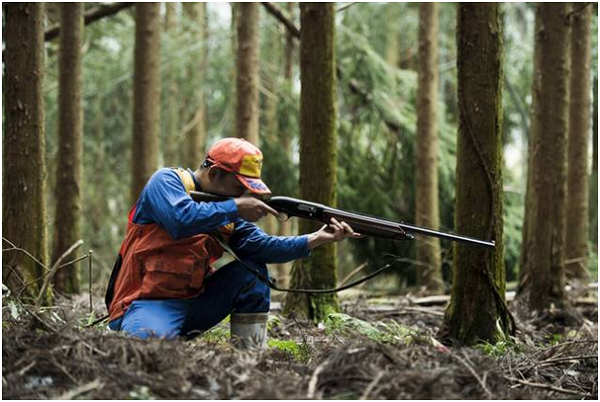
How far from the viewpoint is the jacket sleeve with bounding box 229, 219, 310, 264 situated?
5.58 meters

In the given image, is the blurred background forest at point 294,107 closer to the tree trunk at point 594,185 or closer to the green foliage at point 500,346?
the tree trunk at point 594,185

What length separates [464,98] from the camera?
704 centimetres

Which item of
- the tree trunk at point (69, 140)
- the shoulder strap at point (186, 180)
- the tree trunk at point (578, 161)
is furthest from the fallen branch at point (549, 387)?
the tree trunk at point (578, 161)

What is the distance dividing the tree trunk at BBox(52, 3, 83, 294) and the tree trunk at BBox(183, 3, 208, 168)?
254 inches

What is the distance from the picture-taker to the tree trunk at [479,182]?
690 centimetres

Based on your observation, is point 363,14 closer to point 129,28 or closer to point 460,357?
point 129,28

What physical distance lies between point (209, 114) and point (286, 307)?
1494cm

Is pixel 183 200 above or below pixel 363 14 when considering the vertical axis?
below

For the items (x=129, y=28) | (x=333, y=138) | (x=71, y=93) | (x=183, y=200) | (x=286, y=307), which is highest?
(x=129, y=28)

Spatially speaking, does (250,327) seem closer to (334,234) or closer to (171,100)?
(334,234)

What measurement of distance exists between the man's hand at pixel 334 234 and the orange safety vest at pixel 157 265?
27.4 inches

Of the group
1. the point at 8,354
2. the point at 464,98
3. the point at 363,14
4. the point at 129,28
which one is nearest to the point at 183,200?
the point at 8,354

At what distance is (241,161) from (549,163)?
6.30 metres

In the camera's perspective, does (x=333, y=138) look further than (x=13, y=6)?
Yes
